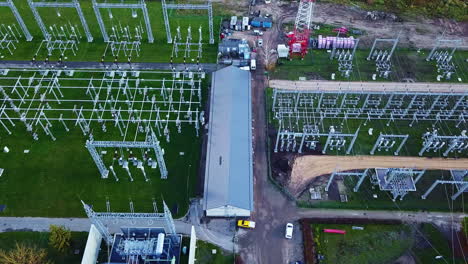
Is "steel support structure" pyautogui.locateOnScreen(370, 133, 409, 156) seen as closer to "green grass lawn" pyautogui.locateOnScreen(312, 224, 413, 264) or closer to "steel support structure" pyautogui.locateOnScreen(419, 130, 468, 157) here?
"steel support structure" pyautogui.locateOnScreen(419, 130, 468, 157)

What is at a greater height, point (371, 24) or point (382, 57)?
point (371, 24)

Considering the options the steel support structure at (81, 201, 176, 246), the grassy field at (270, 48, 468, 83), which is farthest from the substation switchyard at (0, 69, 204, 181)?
the grassy field at (270, 48, 468, 83)

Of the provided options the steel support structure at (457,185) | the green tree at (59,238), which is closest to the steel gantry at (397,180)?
the steel support structure at (457,185)

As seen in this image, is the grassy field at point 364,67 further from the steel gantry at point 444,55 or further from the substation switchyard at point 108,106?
the substation switchyard at point 108,106

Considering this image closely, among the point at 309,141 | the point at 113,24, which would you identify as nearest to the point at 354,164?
the point at 309,141

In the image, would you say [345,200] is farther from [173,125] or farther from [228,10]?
[228,10]

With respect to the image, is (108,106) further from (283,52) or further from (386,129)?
(386,129)
